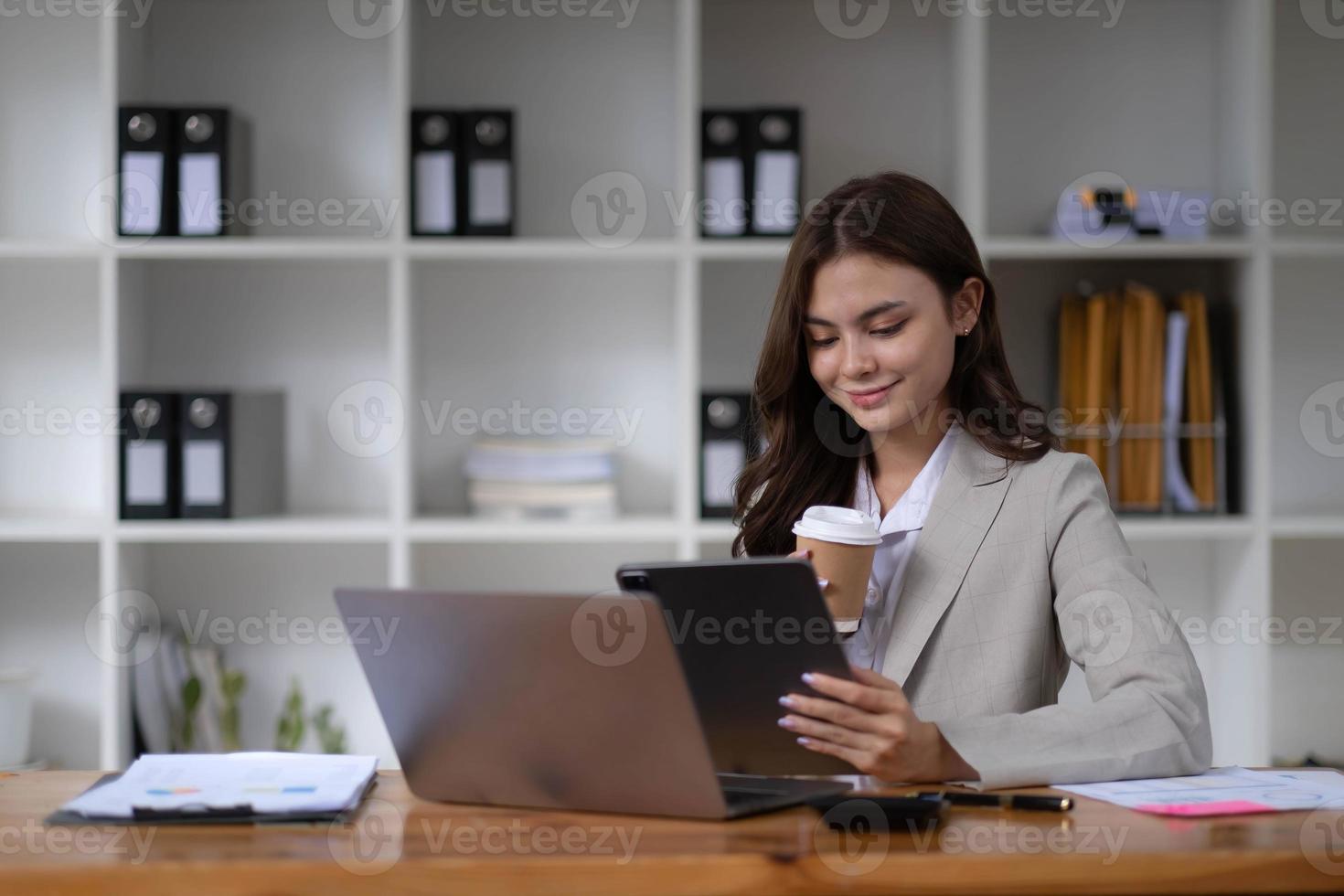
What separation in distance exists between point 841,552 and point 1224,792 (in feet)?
1.39

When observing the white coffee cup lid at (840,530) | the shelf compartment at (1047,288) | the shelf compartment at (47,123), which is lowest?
the white coffee cup lid at (840,530)

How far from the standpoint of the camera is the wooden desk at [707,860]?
2.80 ft

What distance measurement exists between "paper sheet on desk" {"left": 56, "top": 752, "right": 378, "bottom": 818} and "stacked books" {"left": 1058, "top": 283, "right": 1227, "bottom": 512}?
184 centimetres

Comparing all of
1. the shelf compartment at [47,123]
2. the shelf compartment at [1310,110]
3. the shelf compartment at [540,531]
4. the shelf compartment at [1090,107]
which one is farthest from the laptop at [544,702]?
the shelf compartment at [1310,110]

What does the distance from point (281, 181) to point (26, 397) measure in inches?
29.8

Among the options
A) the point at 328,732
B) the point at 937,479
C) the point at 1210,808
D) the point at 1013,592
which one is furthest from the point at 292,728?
the point at 1210,808

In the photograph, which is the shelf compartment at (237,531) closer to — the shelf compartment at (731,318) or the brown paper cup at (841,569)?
the shelf compartment at (731,318)

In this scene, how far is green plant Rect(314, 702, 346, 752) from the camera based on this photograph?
108 inches

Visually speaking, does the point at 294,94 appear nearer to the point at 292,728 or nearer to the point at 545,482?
the point at 545,482

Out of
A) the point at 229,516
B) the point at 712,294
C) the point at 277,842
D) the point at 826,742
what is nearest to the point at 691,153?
the point at 712,294

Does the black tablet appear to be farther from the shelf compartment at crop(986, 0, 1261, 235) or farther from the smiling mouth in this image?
the shelf compartment at crop(986, 0, 1261, 235)

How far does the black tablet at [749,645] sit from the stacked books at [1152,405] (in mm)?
1636

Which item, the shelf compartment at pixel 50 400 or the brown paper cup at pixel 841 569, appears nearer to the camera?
the brown paper cup at pixel 841 569

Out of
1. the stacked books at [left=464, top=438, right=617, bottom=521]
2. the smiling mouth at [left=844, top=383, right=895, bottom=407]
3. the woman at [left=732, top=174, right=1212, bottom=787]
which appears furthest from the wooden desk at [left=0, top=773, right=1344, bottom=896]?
the stacked books at [left=464, top=438, right=617, bottom=521]
